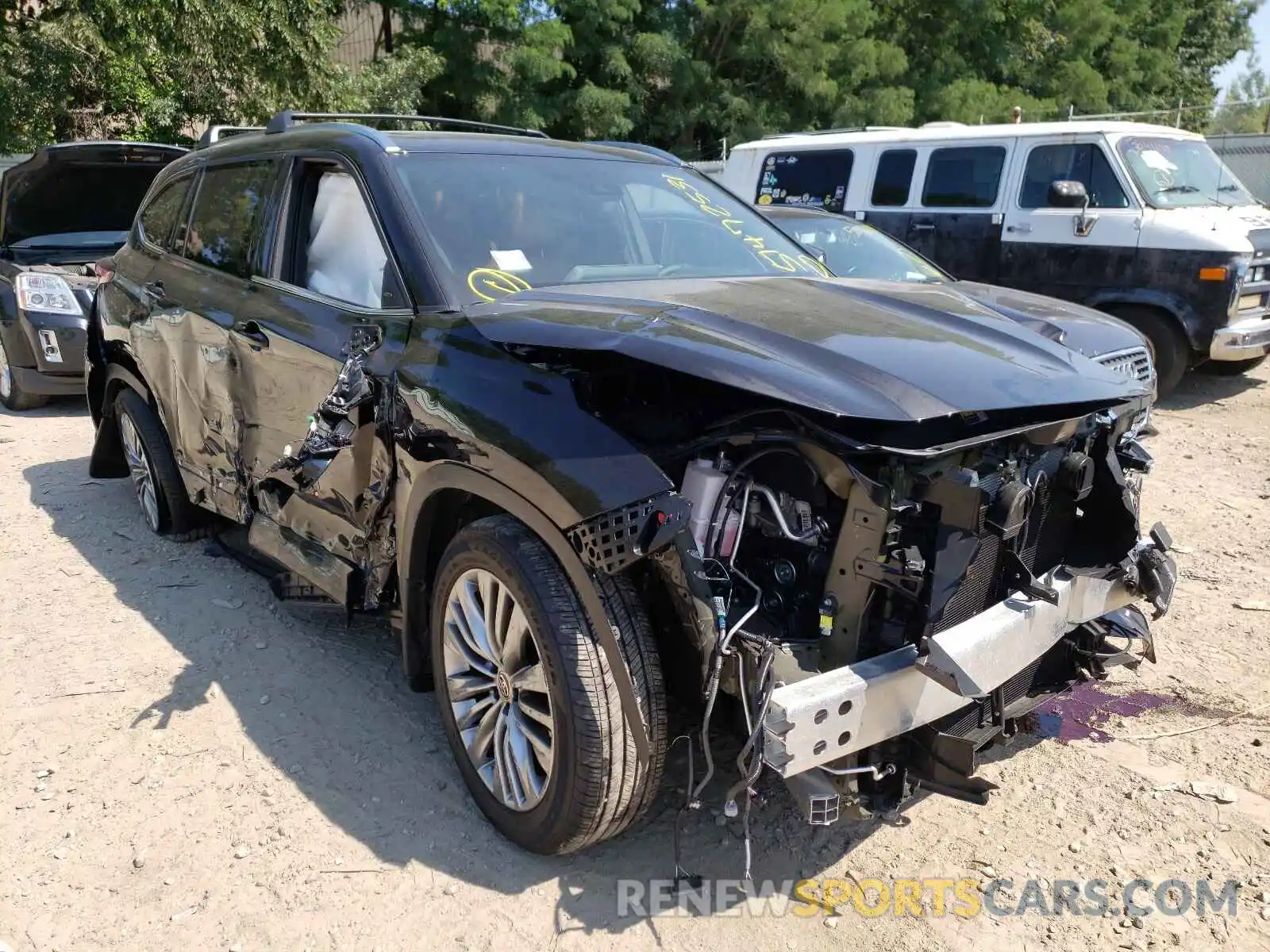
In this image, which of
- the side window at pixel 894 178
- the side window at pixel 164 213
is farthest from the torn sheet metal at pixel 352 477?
the side window at pixel 894 178

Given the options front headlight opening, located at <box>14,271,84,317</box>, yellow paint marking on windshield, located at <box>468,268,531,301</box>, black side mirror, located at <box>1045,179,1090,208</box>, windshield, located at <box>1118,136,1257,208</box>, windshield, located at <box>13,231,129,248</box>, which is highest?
windshield, located at <box>1118,136,1257,208</box>

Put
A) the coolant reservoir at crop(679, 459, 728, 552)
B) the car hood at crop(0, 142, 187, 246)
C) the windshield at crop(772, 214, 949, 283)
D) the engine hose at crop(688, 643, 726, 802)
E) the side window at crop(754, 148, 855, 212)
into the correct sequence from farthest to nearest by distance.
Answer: the side window at crop(754, 148, 855, 212)
the car hood at crop(0, 142, 187, 246)
the windshield at crop(772, 214, 949, 283)
the coolant reservoir at crop(679, 459, 728, 552)
the engine hose at crop(688, 643, 726, 802)

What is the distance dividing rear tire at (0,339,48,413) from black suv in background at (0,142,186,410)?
1cm

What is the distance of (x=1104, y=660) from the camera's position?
9.85 ft

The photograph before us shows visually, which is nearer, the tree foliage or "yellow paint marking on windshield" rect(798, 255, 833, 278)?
"yellow paint marking on windshield" rect(798, 255, 833, 278)

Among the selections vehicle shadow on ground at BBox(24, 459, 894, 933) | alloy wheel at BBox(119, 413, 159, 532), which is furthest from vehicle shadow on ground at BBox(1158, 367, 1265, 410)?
alloy wheel at BBox(119, 413, 159, 532)

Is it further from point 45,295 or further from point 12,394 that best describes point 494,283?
point 12,394

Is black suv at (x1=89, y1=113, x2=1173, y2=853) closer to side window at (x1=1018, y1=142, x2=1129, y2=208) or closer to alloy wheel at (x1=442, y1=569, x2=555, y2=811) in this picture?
alloy wheel at (x1=442, y1=569, x2=555, y2=811)

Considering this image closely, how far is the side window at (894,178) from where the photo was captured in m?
9.77

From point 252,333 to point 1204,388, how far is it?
8.46m

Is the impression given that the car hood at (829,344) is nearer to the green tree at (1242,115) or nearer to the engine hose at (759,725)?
the engine hose at (759,725)

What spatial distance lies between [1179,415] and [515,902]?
7.40 metres

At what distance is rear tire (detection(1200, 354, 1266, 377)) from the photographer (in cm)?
918

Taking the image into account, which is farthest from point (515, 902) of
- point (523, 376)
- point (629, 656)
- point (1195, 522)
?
point (1195, 522)
